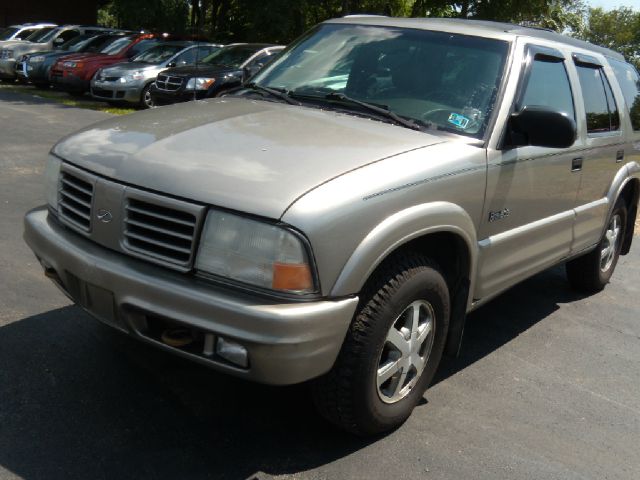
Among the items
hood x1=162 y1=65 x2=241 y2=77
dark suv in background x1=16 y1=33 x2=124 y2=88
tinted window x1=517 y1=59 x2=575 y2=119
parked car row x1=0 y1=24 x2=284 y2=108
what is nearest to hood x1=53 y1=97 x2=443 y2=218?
tinted window x1=517 y1=59 x2=575 y2=119

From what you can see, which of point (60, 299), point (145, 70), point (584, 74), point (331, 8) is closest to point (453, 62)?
point (584, 74)

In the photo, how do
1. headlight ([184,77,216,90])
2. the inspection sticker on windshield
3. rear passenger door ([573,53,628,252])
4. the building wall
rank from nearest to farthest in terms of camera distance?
1. the inspection sticker on windshield
2. rear passenger door ([573,53,628,252])
3. headlight ([184,77,216,90])
4. the building wall

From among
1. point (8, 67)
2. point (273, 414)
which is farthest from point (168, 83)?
point (273, 414)

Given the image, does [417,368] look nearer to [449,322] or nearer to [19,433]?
[449,322]

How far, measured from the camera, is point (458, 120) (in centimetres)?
379

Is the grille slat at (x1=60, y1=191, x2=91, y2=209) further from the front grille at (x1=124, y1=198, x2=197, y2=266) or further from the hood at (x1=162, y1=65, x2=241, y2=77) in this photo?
the hood at (x1=162, y1=65, x2=241, y2=77)

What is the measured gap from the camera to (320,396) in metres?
3.13

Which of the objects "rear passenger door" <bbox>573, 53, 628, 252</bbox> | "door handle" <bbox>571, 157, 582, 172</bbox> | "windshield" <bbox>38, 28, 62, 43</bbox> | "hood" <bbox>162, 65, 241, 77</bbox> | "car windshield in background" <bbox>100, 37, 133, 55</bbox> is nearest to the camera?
"door handle" <bbox>571, 157, 582, 172</bbox>

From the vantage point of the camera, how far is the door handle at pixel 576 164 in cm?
456

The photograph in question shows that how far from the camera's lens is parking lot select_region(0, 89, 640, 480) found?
3.08 meters

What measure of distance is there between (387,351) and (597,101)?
2.85m

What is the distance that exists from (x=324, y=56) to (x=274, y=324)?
2.30m

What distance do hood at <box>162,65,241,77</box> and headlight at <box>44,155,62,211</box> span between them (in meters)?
10.7

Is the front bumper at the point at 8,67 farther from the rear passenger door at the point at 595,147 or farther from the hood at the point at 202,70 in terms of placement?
the rear passenger door at the point at 595,147
